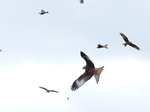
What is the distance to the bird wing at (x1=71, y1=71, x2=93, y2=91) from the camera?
132ft

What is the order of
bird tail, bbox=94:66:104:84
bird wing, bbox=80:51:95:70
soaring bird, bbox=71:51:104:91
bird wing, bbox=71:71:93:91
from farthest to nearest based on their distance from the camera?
1. bird wing, bbox=71:71:93:91
2. bird wing, bbox=80:51:95:70
3. soaring bird, bbox=71:51:104:91
4. bird tail, bbox=94:66:104:84

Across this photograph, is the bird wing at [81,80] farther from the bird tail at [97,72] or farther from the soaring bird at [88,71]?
the bird tail at [97,72]

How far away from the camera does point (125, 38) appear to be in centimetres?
4825

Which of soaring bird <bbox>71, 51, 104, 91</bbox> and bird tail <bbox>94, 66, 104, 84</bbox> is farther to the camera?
→ soaring bird <bbox>71, 51, 104, 91</bbox>

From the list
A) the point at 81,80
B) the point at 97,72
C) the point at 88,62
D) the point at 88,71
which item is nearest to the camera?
the point at 97,72

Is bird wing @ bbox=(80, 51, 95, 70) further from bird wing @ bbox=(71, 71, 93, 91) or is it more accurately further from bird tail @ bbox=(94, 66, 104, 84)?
bird wing @ bbox=(71, 71, 93, 91)

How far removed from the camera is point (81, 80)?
40.9 meters

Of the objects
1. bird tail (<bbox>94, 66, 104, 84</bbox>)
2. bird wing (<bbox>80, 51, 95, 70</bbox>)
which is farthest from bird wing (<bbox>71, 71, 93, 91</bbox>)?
bird wing (<bbox>80, 51, 95, 70</bbox>)

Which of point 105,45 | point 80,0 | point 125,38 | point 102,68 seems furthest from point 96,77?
point 80,0

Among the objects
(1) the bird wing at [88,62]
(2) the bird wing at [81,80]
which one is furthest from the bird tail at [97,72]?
(2) the bird wing at [81,80]

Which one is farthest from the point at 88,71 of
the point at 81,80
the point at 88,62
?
the point at 81,80

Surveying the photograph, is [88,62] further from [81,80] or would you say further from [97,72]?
[81,80]

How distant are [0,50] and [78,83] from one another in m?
17.0

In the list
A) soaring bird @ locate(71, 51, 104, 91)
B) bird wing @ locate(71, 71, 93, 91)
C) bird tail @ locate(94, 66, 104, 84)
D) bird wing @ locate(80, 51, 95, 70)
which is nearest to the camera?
bird tail @ locate(94, 66, 104, 84)
